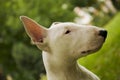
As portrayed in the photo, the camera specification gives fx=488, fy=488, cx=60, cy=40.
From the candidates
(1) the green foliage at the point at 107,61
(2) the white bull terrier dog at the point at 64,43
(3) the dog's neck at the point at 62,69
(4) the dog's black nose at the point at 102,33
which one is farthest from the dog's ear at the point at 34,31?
(1) the green foliage at the point at 107,61

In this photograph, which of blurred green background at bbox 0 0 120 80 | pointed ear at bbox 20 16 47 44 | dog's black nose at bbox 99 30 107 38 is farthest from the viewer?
blurred green background at bbox 0 0 120 80

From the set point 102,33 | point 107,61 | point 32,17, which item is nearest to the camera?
point 102,33

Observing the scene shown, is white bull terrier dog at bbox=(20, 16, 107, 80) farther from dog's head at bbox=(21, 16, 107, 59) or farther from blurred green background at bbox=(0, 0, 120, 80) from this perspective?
blurred green background at bbox=(0, 0, 120, 80)

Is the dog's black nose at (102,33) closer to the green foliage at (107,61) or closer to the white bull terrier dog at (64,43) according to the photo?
the white bull terrier dog at (64,43)

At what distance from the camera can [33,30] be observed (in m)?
2.98

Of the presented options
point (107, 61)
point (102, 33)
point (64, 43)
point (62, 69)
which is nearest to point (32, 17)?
point (107, 61)

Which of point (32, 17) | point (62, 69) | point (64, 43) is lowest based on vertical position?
point (32, 17)

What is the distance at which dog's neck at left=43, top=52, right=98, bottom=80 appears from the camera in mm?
3020

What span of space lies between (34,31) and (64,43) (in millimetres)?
203

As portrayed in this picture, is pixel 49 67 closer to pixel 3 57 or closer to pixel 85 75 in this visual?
pixel 85 75

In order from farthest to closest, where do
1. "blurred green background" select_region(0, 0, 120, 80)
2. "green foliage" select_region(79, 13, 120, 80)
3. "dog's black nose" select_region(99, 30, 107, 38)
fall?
"blurred green background" select_region(0, 0, 120, 80)
"green foliage" select_region(79, 13, 120, 80)
"dog's black nose" select_region(99, 30, 107, 38)

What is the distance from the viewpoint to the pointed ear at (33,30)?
2975mm

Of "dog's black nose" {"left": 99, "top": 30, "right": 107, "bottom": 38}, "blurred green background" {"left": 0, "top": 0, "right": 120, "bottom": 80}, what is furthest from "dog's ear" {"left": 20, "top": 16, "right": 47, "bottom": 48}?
"blurred green background" {"left": 0, "top": 0, "right": 120, "bottom": 80}

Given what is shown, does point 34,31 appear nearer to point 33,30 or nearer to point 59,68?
point 33,30
